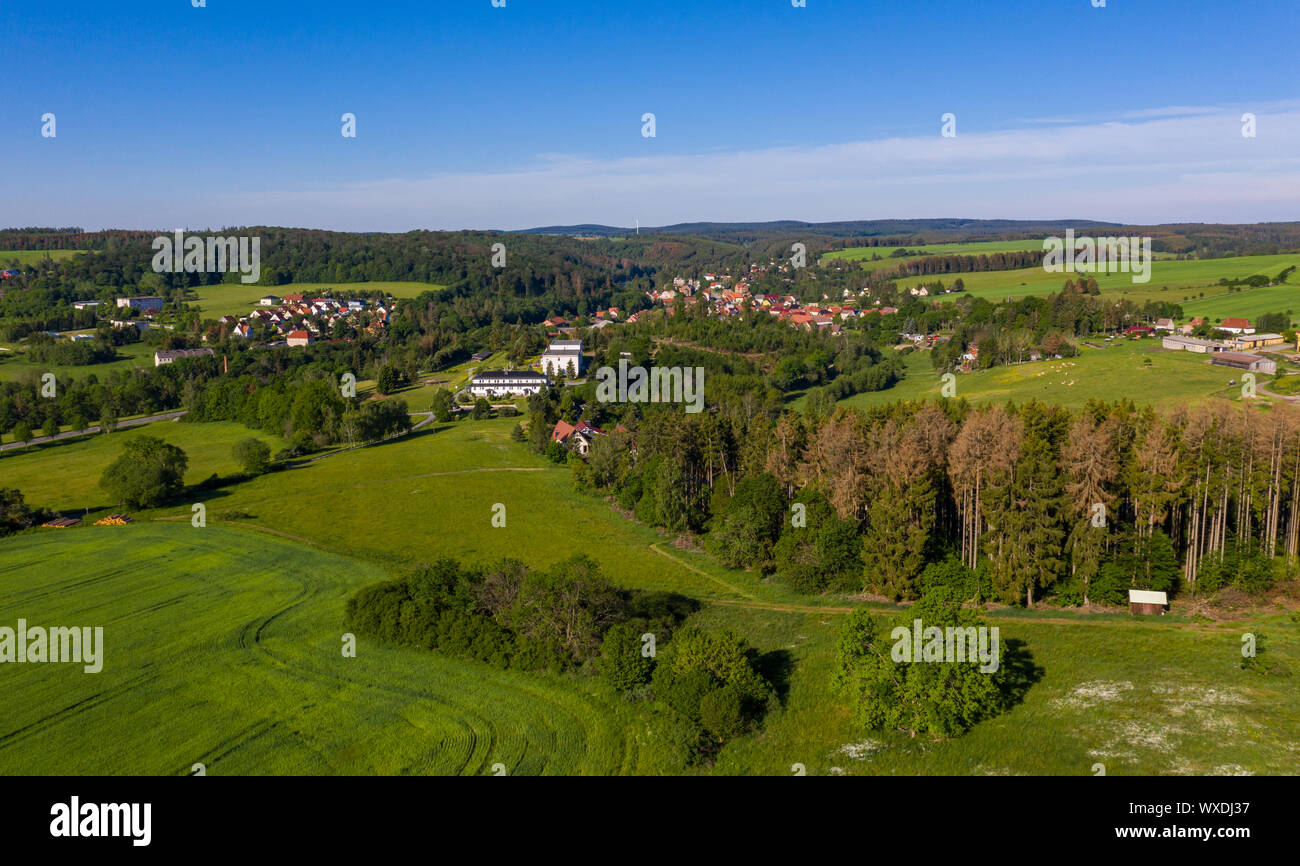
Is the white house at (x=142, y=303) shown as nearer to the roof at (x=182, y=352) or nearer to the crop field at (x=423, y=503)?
the roof at (x=182, y=352)

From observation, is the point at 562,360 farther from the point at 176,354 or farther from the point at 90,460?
the point at 90,460

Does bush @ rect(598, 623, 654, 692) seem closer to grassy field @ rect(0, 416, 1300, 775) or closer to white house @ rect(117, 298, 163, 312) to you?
grassy field @ rect(0, 416, 1300, 775)

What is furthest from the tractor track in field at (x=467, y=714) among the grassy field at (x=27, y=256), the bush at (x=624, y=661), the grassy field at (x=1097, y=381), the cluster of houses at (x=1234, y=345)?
the grassy field at (x=27, y=256)

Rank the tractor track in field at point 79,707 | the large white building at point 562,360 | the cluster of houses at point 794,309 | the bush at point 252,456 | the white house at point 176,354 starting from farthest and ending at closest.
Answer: the cluster of houses at point 794,309 → the large white building at point 562,360 → the white house at point 176,354 → the bush at point 252,456 → the tractor track in field at point 79,707

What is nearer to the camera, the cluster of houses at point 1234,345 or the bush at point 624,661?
the bush at point 624,661

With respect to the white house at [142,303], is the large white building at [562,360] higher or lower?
lower
